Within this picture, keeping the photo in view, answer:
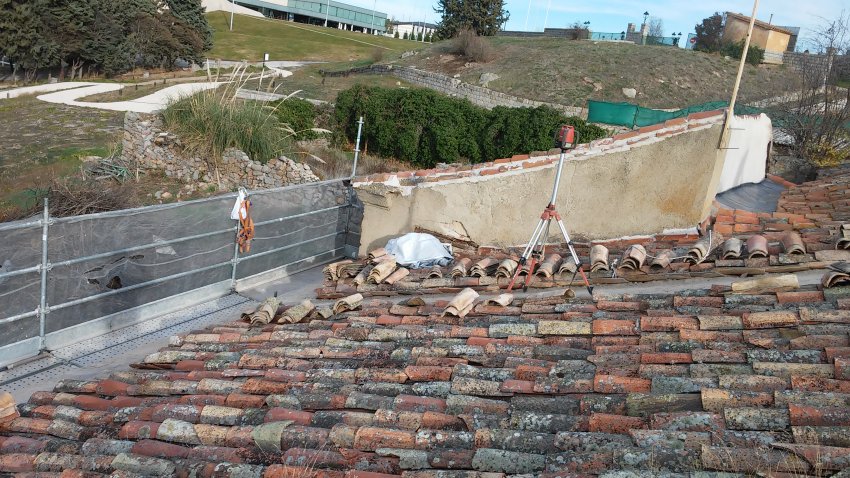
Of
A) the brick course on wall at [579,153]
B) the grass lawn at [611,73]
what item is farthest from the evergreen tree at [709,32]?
the brick course on wall at [579,153]

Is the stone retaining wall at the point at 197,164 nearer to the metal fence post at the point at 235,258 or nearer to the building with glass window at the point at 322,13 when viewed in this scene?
the metal fence post at the point at 235,258

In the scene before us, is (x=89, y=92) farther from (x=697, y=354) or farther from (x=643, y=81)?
(x=697, y=354)

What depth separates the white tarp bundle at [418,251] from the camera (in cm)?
845

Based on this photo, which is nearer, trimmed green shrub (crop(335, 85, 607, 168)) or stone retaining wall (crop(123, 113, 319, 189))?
stone retaining wall (crop(123, 113, 319, 189))

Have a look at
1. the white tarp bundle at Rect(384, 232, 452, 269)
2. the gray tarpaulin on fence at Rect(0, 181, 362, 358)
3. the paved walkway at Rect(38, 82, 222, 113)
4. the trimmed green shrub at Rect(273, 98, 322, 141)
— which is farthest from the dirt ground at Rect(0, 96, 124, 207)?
the white tarp bundle at Rect(384, 232, 452, 269)

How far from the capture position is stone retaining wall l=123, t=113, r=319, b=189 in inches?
802

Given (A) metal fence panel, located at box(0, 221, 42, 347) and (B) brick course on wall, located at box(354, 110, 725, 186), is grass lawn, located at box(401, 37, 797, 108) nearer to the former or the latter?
(B) brick course on wall, located at box(354, 110, 725, 186)

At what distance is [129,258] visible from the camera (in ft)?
30.6

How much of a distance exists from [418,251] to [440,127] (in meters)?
21.0

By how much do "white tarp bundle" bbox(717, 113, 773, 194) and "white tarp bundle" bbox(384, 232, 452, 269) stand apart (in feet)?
13.1

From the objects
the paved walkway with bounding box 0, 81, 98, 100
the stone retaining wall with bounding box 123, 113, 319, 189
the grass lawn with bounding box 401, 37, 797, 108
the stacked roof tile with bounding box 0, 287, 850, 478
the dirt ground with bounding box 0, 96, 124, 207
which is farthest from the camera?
the grass lawn with bounding box 401, 37, 797, 108

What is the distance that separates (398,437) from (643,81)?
40689mm

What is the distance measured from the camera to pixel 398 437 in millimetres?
3912

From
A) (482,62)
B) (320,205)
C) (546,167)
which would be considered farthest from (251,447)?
(482,62)
